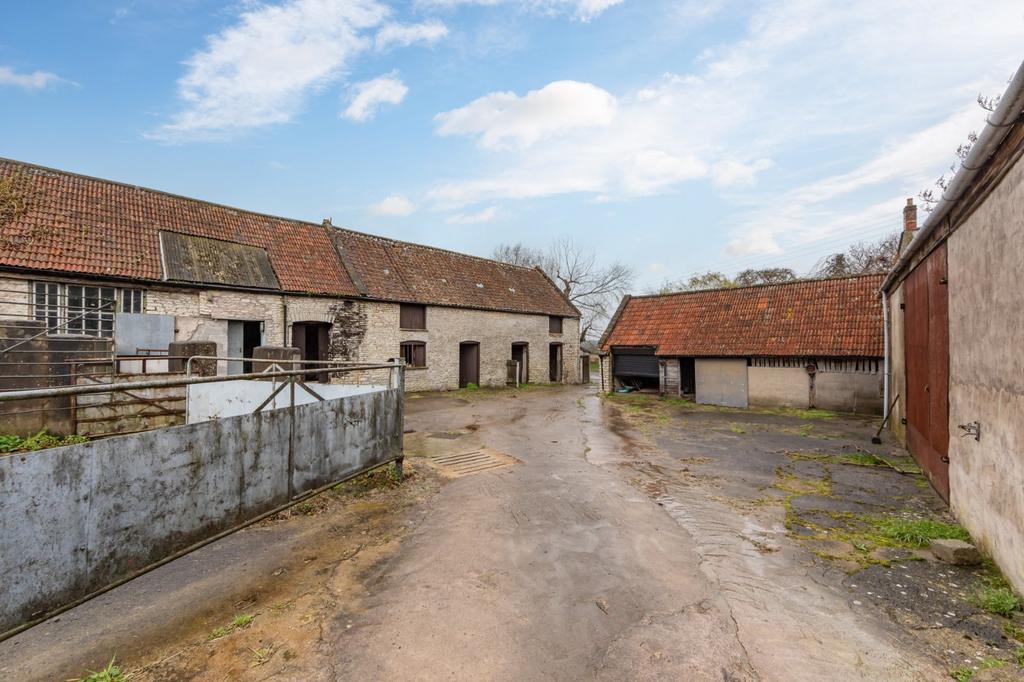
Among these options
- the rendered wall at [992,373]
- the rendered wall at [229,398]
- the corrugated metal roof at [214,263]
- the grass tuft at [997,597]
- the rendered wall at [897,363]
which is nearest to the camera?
the grass tuft at [997,597]

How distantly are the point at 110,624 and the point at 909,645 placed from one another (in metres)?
6.04

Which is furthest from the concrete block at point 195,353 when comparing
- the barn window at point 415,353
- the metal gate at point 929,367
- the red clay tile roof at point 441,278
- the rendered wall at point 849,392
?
the rendered wall at point 849,392

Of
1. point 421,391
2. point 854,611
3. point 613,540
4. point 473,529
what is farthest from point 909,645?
point 421,391

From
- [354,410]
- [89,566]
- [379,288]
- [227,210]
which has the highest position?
[227,210]

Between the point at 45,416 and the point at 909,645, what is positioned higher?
the point at 45,416

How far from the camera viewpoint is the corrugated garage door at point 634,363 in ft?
63.7

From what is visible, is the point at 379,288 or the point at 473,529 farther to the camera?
the point at 379,288

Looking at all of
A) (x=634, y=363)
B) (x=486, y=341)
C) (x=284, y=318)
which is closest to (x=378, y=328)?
(x=284, y=318)

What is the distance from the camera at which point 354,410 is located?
20.3 feet

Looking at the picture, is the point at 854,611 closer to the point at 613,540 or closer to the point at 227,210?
the point at 613,540

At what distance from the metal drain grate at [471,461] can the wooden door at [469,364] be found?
13.4m

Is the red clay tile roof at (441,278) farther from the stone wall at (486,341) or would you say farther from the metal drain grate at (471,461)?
the metal drain grate at (471,461)

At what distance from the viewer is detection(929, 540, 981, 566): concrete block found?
14.6 feet

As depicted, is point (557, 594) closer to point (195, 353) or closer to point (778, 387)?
point (195, 353)
